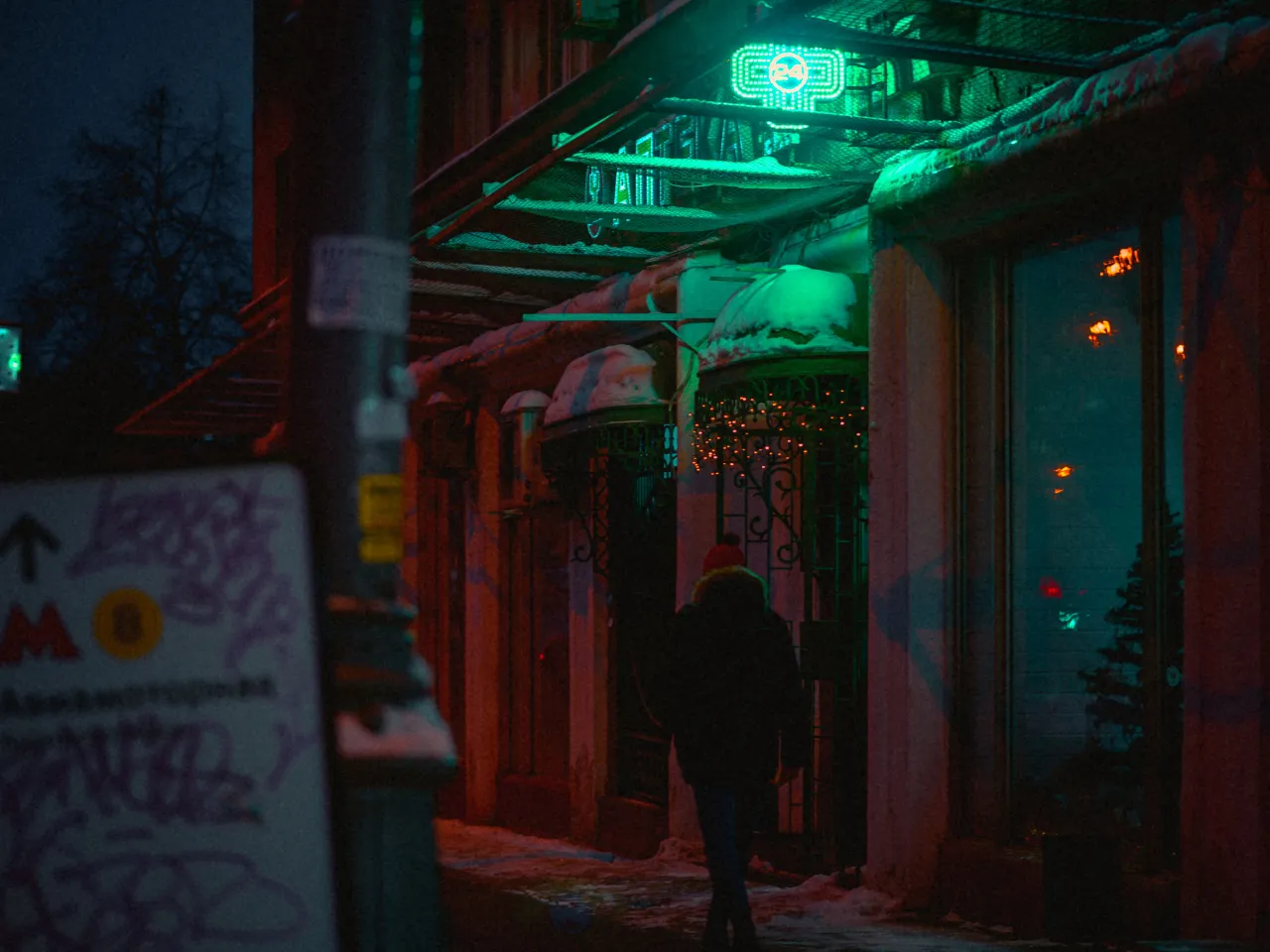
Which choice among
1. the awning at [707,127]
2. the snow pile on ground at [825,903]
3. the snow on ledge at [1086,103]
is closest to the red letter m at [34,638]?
the awning at [707,127]

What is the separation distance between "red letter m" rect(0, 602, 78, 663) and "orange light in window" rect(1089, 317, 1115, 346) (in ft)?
19.0

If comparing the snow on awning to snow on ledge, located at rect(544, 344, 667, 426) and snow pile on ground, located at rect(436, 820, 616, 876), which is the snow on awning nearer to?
snow on ledge, located at rect(544, 344, 667, 426)

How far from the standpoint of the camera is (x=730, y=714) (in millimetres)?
7230

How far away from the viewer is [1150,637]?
7.43 meters

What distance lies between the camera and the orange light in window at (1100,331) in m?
7.87

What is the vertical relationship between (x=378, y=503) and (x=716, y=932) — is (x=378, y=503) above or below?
above

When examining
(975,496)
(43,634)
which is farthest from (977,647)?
(43,634)

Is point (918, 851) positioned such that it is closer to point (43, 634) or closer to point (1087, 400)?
point (1087, 400)

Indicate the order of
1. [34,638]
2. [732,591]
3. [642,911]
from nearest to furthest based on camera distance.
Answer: [34,638], [732,591], [642,911]

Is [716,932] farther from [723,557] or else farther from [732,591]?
[723,557]

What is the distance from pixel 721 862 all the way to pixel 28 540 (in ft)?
14.5

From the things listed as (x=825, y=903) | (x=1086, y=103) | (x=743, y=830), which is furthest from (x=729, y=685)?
(x=1086, y=103)

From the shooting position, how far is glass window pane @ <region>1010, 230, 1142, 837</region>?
7.71 meters

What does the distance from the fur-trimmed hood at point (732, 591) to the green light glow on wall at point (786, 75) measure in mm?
2839
